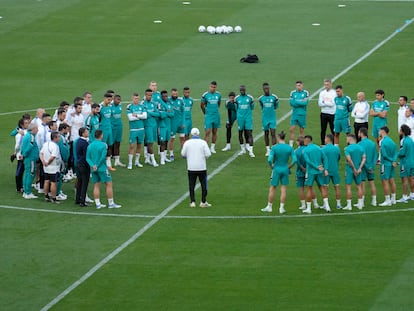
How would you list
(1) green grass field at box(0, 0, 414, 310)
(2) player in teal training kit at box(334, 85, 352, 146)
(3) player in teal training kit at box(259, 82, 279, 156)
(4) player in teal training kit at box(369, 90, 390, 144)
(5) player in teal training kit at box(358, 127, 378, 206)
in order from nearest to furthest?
(1) green grass field at box(0, 0, 414, 310) → (5) player in teal training kit at box(358, 127, 378, 206) → (4) player in teal training kit at box(369, 90, 390, 144) → (2) player in teal training kit at box(334, 85, 352, 146) → (3) player in teal training kit at box(259, 82, 279, 156)

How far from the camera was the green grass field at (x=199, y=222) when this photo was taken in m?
23.4

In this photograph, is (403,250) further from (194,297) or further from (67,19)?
(67,19)

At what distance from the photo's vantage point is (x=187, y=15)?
186 ft

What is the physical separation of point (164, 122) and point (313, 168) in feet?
22.1

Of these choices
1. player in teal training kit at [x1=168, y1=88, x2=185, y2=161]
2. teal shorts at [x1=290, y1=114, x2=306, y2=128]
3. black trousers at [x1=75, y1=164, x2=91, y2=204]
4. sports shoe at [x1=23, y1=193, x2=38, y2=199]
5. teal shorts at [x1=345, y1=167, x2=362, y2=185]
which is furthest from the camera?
teal shorts at [x1=290, y1=114, x2=306, y2=128]

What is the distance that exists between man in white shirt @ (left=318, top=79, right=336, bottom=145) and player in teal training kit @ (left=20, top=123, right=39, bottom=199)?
921cm

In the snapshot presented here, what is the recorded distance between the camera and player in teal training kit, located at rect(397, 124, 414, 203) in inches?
1167

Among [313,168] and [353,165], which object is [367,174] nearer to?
[353,165]

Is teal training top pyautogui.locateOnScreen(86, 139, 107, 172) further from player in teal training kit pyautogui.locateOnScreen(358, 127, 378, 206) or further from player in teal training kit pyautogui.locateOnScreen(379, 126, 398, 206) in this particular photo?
player in teal training kit pyautogui.locateOnScreen(379, 126, 398, 206)

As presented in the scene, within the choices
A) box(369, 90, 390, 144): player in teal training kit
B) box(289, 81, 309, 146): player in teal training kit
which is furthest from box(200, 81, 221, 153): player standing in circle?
box(369, 90, 390, 144): player in teal training kit

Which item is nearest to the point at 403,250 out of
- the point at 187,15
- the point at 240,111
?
the point at 240,111

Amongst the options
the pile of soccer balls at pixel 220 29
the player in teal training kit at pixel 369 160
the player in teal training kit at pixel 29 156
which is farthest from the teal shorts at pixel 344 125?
the pile of soccer balls at pixel 220 29

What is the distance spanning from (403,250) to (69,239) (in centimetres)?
753

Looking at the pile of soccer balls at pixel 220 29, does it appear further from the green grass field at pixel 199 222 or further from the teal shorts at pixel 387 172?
the teal shorts at pixel 387 172
